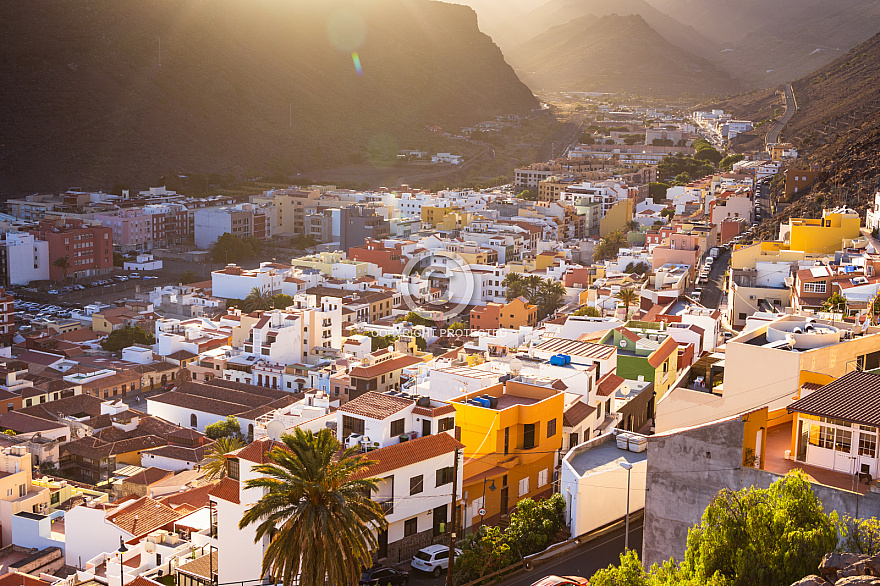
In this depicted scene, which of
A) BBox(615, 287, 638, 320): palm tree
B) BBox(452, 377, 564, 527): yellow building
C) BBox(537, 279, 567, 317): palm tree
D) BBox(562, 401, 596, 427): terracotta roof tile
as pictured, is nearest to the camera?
BBox(452, 377, 564, 527): yellow building

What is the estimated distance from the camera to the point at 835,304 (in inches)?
539

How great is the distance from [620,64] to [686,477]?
4455 inches

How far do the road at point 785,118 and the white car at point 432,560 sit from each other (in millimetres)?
44608

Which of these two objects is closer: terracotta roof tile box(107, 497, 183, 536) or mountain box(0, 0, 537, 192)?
terracotta roof tile box(107, 497, 183, 536)

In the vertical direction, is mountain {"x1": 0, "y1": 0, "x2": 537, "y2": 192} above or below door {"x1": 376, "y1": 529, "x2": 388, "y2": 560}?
above

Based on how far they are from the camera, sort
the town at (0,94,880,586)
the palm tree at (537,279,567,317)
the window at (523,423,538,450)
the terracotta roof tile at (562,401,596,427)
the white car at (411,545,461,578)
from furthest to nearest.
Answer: the palm tree at (537,279,567,317)
the terracotta roof tile at (562,401,596,427)
the window at (523,423,538,450)
the white car at (411,545,461,578)
the town at (0,94,880,586)

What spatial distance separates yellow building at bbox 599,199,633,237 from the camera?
127 ft

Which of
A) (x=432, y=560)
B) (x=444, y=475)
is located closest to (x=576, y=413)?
(x=444, y=475)

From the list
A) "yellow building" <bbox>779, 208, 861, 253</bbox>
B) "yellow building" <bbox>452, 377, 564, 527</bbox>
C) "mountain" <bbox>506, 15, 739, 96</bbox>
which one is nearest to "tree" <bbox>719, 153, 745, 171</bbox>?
"yellow building" <bbox>779, 208, 861, 253</bbox>

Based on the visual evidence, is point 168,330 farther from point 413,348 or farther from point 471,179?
point 471,179

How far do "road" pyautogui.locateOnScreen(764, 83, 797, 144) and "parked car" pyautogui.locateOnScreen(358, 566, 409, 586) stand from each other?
148 ft

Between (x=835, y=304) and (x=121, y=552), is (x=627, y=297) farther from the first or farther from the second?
(x=121, y=552)

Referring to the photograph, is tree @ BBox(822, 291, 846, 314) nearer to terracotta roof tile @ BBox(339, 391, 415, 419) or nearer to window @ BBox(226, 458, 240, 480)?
terracotta roof tile @ BBox(339, 391, 415, 419)

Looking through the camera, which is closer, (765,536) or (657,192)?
(765,536)
